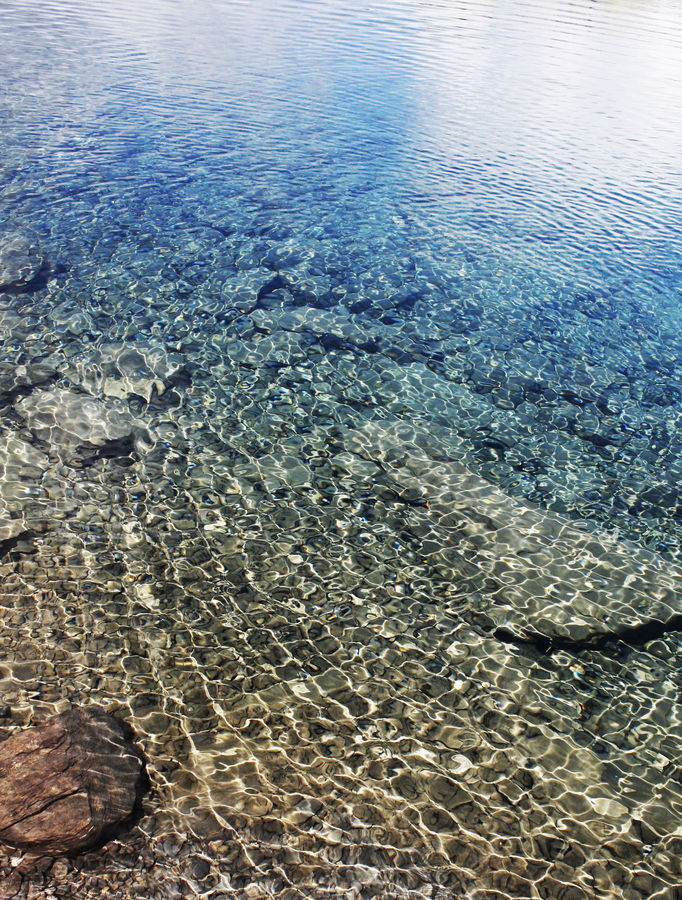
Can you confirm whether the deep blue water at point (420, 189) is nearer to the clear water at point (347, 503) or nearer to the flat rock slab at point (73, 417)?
the clear water at point (347, 503)

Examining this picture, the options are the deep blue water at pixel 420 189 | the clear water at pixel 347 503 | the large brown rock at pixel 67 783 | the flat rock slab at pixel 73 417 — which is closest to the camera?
the large brown rock at pixel 67 783

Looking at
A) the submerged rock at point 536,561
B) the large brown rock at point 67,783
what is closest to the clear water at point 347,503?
the submerged rock at point 536,561

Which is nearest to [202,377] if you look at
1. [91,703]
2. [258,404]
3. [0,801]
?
[258,404]

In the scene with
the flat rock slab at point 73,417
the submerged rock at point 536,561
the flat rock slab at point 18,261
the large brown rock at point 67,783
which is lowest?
the submerged rock at point 536,561

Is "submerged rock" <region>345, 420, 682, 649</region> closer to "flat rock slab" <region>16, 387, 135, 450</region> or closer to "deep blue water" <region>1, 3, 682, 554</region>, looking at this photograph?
"deep blue water" <region>1, 3, 682, 554</region>

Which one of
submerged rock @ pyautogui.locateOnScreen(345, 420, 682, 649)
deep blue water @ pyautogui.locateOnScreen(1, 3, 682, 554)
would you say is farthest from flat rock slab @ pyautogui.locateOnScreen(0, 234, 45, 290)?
submerged rock @ pyautogui.locateOnScreen(345, 420, 682, 649)

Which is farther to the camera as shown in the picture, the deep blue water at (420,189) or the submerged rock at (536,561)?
the deep blue water at (420,189)
